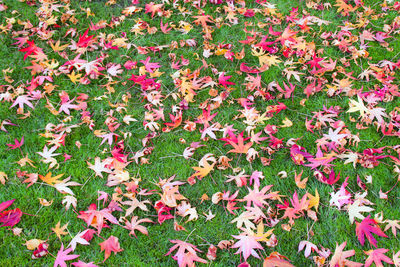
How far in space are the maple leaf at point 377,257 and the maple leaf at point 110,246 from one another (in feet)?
4.85

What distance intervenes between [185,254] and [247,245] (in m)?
0.38

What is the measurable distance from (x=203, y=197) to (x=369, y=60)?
2.17 m


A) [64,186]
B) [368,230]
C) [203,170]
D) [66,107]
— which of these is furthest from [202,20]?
[368,230]

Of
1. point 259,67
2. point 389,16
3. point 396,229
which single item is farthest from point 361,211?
point 389,16

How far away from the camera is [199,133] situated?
2523 mm

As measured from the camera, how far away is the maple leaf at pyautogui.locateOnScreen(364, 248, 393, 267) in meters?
1.80

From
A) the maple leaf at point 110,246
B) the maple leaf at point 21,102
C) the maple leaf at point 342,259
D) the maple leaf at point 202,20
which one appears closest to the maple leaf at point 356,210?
the maple leaf at point 342,259

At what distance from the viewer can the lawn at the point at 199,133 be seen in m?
1.95

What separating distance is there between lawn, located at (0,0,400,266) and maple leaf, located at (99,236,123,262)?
13 millimetres

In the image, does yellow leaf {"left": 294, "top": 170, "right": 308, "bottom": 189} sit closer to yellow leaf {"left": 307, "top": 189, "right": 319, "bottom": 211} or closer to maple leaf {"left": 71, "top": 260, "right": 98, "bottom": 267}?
yellow leaf {"left": 307, "top": 189, "right": 319, "bottom": 211}

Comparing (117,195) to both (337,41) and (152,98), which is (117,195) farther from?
(337,41)

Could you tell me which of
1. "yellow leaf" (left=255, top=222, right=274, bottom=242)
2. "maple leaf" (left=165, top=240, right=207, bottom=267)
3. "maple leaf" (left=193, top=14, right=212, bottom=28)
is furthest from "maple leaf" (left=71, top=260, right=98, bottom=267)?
"maple leaf" (left=193, top=14, right=212, bottom=28)

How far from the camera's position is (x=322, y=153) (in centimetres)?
233

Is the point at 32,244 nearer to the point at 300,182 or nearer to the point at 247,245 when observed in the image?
the point at 247,245
